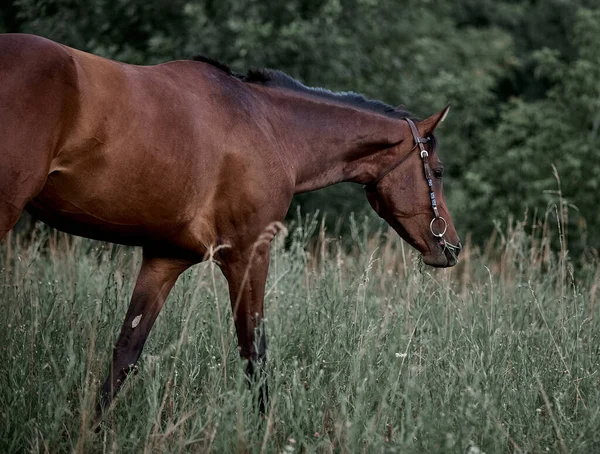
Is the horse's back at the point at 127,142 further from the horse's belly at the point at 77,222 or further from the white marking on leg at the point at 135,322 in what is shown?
the white marking on leg at the point at 135,322

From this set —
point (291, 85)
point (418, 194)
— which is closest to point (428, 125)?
point (418, 194)

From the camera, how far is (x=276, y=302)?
5328 millimetres

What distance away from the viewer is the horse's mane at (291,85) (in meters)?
4.55

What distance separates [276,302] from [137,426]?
187 cm

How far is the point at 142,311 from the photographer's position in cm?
436

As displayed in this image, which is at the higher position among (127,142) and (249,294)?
(127,142)

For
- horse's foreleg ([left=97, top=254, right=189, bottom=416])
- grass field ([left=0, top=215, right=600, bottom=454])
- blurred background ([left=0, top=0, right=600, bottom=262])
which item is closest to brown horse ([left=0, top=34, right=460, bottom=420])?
horse's foreleg ([left=97, top=254, right=189, bottom=416])

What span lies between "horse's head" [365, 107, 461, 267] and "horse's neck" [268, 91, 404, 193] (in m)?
0.08

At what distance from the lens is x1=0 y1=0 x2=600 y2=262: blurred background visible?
454 inches

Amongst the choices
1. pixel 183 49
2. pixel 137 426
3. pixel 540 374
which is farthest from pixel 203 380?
pixel 183 49

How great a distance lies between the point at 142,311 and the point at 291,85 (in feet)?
5.38

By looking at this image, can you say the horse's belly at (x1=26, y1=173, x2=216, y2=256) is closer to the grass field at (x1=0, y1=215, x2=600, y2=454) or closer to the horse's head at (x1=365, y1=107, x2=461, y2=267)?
the grass field at (x1=0, y1=215, x2=600, y2=454)

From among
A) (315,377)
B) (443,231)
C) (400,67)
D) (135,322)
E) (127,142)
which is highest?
(127,142)

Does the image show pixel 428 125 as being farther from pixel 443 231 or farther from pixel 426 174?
pixel 443 231
